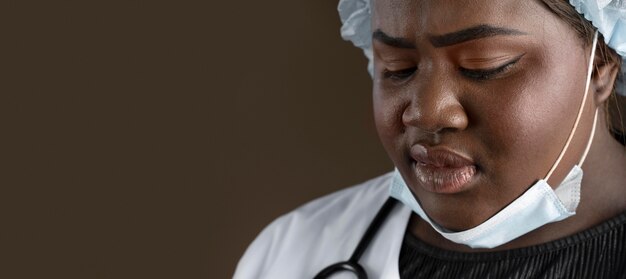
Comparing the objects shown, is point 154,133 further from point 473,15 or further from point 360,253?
point 473,15

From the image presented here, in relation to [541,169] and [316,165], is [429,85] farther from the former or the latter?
[316,165]

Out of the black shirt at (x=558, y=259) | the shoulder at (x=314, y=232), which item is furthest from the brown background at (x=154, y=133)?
the black shirt at (x=558, y=259)

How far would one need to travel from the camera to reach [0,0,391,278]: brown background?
228 cm

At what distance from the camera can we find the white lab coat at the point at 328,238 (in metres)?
1.61

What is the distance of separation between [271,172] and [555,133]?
3.40 feet

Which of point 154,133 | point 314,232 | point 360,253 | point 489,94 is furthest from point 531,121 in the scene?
point 154,133

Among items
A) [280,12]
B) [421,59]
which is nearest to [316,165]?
[280,12]

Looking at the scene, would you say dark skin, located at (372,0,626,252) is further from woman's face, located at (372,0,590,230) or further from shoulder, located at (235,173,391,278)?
shoulder, located at (235,173,391,278)

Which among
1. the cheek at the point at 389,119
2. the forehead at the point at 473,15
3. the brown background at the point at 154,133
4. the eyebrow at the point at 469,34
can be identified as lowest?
the brown background at the point at 154,133

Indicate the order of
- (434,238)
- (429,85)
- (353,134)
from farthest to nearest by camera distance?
(353,134), (434,238), (429,85)

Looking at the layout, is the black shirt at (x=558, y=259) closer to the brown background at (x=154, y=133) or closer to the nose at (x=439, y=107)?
the nose at (x=439, y=107)

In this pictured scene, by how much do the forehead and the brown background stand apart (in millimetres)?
909

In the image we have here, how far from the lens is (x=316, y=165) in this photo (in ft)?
7.48

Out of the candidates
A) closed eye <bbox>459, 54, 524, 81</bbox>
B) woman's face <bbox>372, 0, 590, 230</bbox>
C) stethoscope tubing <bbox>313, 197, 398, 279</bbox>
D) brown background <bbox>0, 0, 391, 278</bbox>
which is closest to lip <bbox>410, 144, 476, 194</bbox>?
woman's face <bbox>372, 0, 590, 230</bbox>
